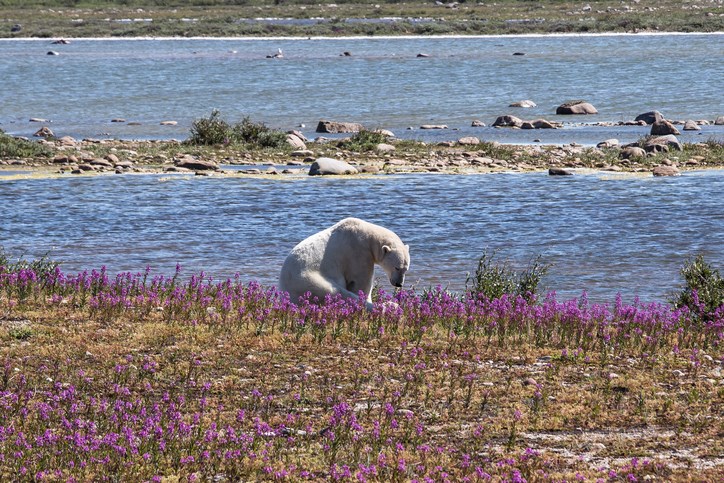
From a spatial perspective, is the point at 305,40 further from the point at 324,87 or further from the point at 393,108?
the point at 393,108

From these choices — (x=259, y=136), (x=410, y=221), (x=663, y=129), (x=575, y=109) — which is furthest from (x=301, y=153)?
(x=575, y=109)

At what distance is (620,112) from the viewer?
5425cm

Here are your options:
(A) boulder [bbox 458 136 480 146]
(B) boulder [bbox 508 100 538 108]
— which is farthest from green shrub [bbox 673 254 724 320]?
(B) boulder [bbox 508 100 538 108]

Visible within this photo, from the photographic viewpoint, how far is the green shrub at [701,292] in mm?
14389

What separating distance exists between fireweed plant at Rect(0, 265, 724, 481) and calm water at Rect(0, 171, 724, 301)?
466cm

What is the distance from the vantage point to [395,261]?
14227mm

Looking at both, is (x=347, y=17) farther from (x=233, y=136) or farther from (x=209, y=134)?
(x=209, y=134)

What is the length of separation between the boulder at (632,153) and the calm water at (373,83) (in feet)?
18.8

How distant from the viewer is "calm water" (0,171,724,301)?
20.3 meters

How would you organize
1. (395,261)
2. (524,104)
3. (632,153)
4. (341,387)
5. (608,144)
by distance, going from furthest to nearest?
1. (524,104)
2. (608,144)
3. (632,153)
4. (395,261)
5. (341,387)

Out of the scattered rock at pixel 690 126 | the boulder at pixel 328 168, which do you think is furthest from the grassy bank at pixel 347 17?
the boulder at pixel 328 168

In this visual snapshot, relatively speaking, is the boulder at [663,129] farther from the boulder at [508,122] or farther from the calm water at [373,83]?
the boulder at [508,122]

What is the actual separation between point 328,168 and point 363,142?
5943mm

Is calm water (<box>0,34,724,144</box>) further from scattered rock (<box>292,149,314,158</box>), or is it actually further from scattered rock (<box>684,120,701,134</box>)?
scattered rock (<box>292,149,314,158</box>)
